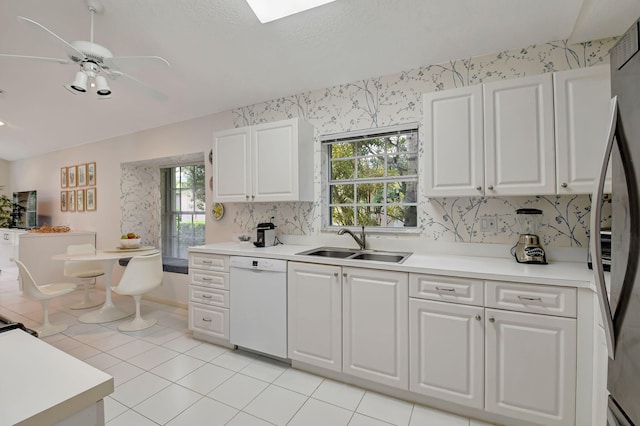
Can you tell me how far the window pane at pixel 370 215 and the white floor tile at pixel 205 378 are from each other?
1741 millimetres

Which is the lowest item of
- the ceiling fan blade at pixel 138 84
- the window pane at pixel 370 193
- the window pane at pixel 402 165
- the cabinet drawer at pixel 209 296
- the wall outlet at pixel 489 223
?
the cabinet drawer at pixel 209 296

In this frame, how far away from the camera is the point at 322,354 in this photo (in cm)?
212

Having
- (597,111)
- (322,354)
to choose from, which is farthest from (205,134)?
(597,111)

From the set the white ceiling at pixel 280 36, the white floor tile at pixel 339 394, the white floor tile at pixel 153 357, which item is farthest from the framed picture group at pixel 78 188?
the white floor tile at pixel 339 394

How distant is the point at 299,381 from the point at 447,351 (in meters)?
1.10

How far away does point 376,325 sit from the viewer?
6.33 feet

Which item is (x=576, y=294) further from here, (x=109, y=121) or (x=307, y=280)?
(x=109, y=121)

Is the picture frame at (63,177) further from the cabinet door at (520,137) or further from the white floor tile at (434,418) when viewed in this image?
the cabinet door at (520,137)

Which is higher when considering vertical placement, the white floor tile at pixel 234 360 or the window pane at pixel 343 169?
the window pane at pixel 343 169

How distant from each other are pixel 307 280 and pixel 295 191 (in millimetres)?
854

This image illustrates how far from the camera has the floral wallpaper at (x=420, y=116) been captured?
1985mm

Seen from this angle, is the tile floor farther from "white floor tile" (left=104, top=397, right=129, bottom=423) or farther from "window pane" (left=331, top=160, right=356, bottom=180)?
"window pane" (left=331, top=160, right=356, bottom=180)

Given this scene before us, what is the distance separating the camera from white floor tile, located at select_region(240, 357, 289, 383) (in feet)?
7.19

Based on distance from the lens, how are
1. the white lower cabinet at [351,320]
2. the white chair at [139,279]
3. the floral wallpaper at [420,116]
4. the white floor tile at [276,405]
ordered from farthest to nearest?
the white chair at [139,279], the floral wallpaper at [420,116], the white lower cabinet at [351,320], the white floor tile at [276,405]
